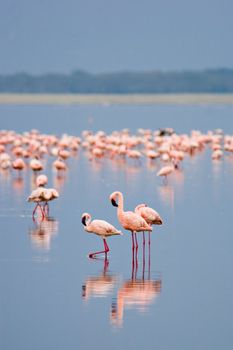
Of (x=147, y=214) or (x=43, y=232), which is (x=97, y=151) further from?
(x=147, y=214)

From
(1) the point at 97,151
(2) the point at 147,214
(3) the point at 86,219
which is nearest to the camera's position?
(3) the point at 86,219

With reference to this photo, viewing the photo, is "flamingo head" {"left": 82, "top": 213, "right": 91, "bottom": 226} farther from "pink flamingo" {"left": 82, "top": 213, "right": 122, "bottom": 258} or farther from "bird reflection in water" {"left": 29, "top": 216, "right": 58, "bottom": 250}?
"bird reflection in water" {"left": 29, "top": 216, "right": 58, "bottom": 250}

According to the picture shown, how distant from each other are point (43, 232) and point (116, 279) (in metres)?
3.34

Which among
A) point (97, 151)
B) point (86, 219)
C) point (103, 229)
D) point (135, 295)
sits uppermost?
Answer: point (97, 151)

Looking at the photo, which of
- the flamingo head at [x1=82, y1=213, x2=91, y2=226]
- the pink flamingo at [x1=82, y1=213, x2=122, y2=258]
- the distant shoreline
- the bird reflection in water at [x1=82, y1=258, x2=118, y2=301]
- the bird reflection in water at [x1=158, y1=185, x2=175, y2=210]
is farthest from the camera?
the distant shoreline

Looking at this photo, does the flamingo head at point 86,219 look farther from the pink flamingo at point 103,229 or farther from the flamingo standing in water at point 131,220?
the flamingo standing in water at point 131,220

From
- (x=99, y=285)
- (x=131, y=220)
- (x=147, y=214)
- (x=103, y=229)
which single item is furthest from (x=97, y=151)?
(x=99, y=285)

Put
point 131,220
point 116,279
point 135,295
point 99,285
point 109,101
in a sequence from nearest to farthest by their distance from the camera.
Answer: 1. point 135,295
2. point 99,285
3. point 116,279
4. point 131,220
5. point 109,101

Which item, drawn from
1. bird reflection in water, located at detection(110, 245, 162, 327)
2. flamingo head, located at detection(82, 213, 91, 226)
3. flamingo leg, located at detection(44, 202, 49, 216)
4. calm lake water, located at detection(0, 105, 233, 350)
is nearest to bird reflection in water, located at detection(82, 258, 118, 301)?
calm lake water, located at detection(0, 105, 233, 350)

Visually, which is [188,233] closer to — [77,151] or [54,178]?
[54,178]

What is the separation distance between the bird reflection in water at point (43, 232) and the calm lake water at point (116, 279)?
0.01m

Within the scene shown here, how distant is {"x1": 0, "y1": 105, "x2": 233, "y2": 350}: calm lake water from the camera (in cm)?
1004

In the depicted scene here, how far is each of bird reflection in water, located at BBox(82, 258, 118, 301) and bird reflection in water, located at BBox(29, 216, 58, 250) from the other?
1.87 meters

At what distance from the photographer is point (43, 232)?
15.4 m
